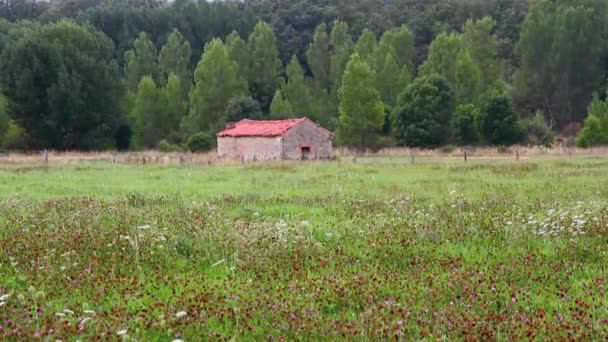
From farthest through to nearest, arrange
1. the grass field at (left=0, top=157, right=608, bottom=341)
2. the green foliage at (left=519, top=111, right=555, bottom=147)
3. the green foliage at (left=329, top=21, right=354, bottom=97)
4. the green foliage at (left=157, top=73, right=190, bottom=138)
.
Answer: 1. the green foliage at (left=329, top=21, right=354, bottom=97)
2. the green foliage at (left=157, top=73, right=190, bottom=138)
3. the green foliage at (left=519, top=111, right=555, bottom=147)
4. the grass field at (left=0, top=157, right=608, bottom=341)

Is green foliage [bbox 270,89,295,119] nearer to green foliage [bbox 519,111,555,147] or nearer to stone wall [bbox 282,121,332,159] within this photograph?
stone wall [bbox 282,121,332,159]

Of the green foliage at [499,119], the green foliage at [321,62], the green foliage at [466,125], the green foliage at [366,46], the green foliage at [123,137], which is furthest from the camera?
the green foliage at [321,62]

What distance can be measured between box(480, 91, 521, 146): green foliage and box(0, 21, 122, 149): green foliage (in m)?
35.1

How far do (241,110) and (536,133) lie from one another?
1167 inches

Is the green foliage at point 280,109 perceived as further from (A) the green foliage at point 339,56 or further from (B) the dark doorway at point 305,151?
(B) the dark doorway at point 305,151

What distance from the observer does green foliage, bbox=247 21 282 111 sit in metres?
84.2

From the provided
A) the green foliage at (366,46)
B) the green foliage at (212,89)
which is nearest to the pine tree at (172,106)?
the green foliage at (212,89)

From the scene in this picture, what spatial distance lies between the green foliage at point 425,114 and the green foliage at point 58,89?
27769 mm

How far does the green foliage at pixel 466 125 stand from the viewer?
6612 cm

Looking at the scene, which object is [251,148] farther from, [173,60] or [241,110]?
[173,60]

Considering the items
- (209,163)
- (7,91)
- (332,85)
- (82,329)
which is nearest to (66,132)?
(7,91)

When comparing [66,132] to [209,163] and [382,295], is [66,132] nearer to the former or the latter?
[209,163]

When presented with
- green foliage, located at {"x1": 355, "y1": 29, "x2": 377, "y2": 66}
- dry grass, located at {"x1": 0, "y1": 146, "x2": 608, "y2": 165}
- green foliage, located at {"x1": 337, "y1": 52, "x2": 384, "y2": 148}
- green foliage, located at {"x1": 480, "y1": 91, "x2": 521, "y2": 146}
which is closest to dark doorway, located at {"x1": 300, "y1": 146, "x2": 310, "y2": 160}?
dry grass, located at {"x1": 0, "y1": 146, "x2": 608, "y2": 165}

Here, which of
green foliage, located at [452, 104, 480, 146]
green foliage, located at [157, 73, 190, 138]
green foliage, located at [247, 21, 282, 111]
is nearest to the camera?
green foliage, located at [452, 104, 480, 146]
